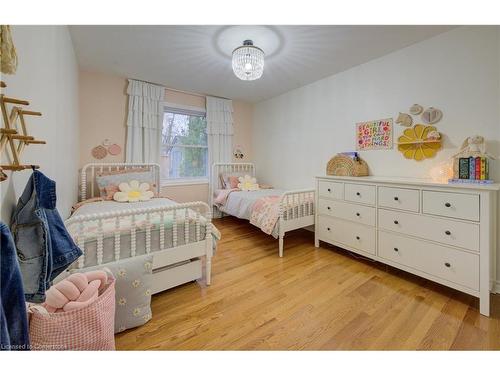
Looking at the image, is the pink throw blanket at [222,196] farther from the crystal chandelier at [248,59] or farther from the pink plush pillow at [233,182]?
the crystal chandelier at [248,59]

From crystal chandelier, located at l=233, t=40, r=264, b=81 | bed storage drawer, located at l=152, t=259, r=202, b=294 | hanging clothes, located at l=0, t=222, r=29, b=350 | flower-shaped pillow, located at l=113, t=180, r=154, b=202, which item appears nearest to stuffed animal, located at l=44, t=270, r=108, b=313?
hanging clothes, located at l=0, t=222, r=29, b=350

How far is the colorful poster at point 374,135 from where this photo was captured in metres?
2.47

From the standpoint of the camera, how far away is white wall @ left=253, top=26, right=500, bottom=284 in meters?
1.84

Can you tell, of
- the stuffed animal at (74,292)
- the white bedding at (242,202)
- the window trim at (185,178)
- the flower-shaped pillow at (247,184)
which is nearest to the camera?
the stuffed animal at (74,292)

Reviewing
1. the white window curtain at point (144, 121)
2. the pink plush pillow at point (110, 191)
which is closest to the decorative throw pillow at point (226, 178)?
the white window curtain at point (144, 121)

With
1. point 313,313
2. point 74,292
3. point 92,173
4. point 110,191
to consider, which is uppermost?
point 92,173

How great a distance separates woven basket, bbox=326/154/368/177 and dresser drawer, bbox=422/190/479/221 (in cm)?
81

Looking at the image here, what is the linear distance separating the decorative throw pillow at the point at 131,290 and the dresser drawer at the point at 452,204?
2179mm

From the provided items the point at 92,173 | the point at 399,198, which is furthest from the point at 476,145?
the point at 92,173

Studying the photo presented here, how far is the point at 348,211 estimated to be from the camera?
2395 millimetres

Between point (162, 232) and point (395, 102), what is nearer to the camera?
point (162, 232)

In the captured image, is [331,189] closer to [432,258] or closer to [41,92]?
[432,258]

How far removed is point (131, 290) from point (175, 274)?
17.5 inches
